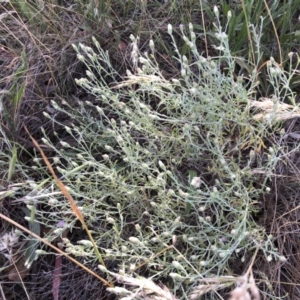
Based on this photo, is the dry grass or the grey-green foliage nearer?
the grey-green foliage

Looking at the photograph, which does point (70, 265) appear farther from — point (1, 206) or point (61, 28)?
point (61, 28)

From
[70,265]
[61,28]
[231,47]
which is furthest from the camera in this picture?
[61,28]

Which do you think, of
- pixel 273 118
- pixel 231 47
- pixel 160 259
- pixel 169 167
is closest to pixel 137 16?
pixel 231 47

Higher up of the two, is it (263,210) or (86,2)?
(86,2)

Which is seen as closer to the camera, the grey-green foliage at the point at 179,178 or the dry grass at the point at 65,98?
the grey-green foliage at the point at 179,178

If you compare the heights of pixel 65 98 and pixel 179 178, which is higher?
pixel 65 98

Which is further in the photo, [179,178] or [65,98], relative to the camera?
[65,98]

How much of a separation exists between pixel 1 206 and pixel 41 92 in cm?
43

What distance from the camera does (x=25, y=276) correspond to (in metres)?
1.52

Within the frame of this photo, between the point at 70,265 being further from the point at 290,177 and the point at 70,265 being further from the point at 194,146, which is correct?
the point at 290,177

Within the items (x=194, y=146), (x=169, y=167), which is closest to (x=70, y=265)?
(x=169, y=167)

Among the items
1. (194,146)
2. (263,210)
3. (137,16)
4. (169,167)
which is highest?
(137,16)

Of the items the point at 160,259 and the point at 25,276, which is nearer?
the point at 160,259

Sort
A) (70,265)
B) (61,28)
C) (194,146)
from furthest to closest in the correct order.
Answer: (61,28), (70,265), (194,146)
